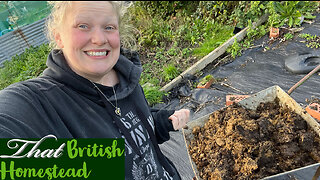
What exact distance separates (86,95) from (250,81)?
2.59m

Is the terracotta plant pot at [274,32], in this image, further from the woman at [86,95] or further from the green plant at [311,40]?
the woman at [86,95]

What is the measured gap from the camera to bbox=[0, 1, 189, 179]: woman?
1.00m

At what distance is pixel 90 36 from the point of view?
106 cm

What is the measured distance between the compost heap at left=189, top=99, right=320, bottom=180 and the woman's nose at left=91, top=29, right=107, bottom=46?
101 cm

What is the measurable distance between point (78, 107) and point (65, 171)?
299mm

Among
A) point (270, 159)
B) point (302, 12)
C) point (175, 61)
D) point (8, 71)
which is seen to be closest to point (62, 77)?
point (270, 159)

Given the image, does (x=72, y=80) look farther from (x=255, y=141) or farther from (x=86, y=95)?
(x=255, y=141)

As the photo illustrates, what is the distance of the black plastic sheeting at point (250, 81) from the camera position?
2740 millimetres

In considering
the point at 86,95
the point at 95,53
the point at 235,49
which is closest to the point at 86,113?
the point at 86,95

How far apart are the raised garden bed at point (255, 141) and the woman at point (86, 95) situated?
38cm

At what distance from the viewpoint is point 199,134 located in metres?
1.79

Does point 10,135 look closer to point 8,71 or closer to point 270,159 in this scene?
point 270,159

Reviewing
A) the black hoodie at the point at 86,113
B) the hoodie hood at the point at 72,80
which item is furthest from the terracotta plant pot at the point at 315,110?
the hoodie hood at the point at 72,80

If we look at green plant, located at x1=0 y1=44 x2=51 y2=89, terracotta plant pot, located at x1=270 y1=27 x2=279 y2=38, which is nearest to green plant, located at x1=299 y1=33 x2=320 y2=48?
terracotta plant pot, located at x1=270 y1=27 x2=279 y2=38
